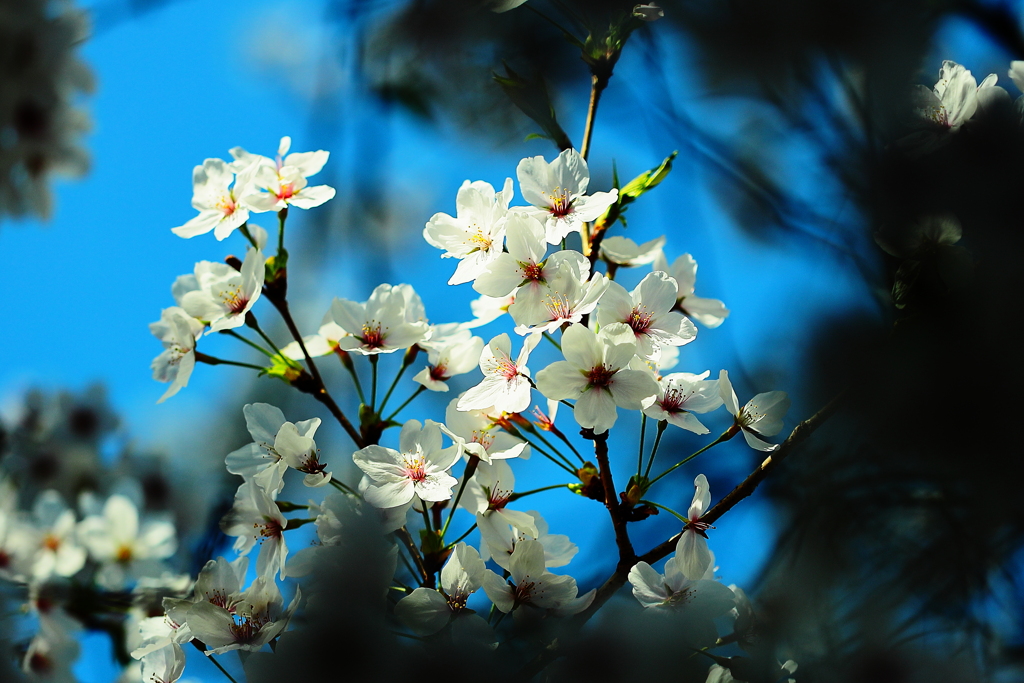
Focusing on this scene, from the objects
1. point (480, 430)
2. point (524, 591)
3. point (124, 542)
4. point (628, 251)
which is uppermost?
point (628, 251)

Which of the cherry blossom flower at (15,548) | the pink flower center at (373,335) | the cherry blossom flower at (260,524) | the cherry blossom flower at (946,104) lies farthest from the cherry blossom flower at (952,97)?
the cherry blossom flower at (15,548)

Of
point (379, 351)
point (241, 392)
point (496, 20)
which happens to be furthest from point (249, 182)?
point (241, 392)

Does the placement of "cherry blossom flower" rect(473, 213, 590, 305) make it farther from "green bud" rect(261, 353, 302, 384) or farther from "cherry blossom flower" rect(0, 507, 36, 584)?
"cherry blossom flower" rect(0, 507, 36, 584)

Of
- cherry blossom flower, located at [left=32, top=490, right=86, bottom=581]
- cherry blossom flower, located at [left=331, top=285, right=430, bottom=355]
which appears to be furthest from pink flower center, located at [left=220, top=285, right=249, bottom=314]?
cherry blossom flower, located at [left=32, top=490, right=86, bottom=581]

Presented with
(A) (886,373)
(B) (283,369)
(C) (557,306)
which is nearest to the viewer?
(A) (886,373)

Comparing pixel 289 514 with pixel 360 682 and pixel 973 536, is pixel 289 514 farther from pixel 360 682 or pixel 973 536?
pixel 973 536

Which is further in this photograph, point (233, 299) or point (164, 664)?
point (233, 299)

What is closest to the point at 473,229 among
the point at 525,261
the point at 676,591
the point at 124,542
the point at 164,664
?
the point at 525,261

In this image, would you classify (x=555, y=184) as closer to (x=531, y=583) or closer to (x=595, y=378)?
(x=595, y=378)

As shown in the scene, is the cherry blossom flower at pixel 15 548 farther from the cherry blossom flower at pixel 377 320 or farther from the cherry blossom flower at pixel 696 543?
the cherry blossom flower at pixel 696 543
